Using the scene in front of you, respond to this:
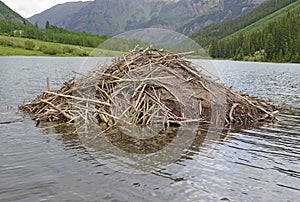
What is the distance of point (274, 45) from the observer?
139 m

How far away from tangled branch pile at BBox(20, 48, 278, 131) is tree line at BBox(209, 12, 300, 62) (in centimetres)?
12474

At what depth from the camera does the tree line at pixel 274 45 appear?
134 m

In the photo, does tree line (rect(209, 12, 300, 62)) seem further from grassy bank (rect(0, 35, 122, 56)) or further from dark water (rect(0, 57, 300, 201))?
dark water (rect(0, 57, 300, 201))

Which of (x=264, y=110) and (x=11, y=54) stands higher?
(x=11, y=54)

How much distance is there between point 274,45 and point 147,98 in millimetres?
136316

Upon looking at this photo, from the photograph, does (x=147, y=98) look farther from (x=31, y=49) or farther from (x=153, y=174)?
(x=31, y=49)

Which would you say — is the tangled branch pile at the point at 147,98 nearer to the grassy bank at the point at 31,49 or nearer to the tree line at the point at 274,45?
the grassy bank at the point at 31,49

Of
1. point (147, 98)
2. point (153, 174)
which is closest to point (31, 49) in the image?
point (147, 98)

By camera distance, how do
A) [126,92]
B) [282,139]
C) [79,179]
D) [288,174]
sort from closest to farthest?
[79,179], [288,174], [282,139], [126,92]

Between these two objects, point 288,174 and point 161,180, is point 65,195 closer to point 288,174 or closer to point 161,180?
point 161,180

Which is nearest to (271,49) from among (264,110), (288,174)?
(264,110)

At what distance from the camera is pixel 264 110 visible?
17.1 meters

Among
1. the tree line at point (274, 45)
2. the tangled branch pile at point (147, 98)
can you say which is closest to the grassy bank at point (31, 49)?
the tree line at point (274, 45)

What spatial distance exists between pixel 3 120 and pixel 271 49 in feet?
457
